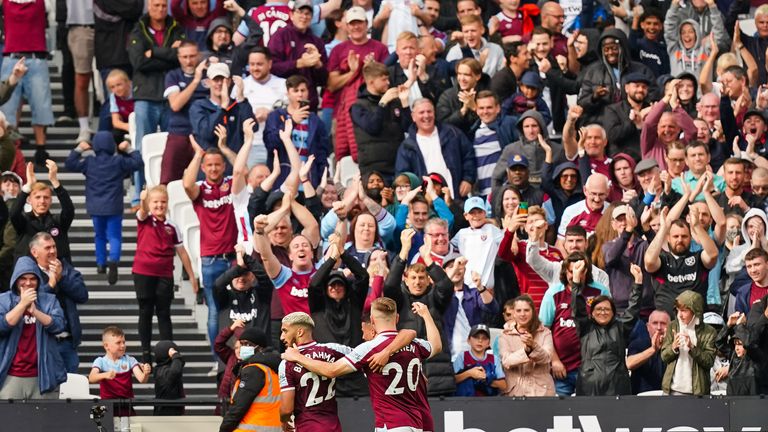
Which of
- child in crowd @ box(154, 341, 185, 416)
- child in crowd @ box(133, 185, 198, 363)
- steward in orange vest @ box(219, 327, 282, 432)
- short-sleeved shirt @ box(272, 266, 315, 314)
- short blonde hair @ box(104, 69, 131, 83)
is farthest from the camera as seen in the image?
short blonde hair @ box(104, 69, 131, 83)

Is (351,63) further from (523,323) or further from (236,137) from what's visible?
(523,323)

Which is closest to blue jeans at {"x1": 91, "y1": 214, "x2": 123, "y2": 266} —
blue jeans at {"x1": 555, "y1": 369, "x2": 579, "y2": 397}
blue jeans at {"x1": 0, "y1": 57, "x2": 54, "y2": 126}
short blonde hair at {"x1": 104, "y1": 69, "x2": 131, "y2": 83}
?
short blonde hair at {"x1": 104, "y1": 69, "x2": 131, "y2": 83}

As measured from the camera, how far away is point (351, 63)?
22750mm

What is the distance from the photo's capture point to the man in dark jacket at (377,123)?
21.5m

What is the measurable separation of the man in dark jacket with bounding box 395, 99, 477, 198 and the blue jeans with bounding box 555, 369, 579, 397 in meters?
3.35

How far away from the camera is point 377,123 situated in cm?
2153

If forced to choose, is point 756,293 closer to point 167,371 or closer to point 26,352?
point 167,371

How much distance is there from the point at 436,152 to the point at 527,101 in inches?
58.7

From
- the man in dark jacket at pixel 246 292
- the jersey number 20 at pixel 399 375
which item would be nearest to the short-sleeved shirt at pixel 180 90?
the man in dark jacket at pixel 246 292

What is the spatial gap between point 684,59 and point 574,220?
4891mm

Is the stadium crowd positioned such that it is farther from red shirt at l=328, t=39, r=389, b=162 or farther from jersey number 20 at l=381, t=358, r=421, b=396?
jersey number 20 at l=381, t=358, r=421, b=396

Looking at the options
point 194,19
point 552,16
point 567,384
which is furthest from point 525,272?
point 194,19

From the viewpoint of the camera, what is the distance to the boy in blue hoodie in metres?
21.6

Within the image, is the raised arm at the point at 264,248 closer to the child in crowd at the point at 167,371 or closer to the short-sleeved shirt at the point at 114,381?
the child in crowd at the point at 167,371
